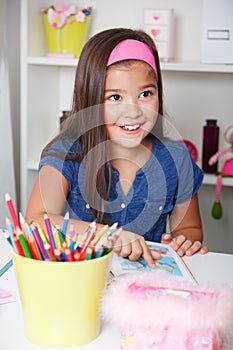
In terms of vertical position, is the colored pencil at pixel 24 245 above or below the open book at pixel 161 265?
above

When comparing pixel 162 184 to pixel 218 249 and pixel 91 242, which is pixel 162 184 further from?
pixel 218 249

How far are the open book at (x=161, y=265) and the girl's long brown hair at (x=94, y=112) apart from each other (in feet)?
1.02

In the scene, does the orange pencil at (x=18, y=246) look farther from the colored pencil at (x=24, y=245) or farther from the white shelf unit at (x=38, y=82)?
the white shelf unit at (x=38, y=82)

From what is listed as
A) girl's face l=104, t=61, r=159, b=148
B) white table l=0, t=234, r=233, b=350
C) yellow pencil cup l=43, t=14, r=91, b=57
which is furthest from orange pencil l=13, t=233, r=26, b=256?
yellow pencil cup l=43, t=14, r=91, b=57

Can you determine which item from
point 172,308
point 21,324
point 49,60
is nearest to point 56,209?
point 21,324

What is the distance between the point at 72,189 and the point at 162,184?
0.22 metres

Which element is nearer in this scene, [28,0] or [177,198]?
[177,198]

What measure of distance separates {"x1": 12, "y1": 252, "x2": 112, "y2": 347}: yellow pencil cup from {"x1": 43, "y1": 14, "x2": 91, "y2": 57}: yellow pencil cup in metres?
1.46

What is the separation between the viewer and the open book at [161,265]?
1.02 metres

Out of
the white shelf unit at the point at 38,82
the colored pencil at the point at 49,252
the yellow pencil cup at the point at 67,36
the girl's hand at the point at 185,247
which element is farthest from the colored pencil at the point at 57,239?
the yellow pencil cup at the point at 67,36

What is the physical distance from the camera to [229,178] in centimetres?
205

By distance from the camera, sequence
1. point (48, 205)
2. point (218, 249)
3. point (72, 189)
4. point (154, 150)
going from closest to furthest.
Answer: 1. point (48, 205)
2. point (72, 189)
3. point (154, 150)
4. point (218, 249)

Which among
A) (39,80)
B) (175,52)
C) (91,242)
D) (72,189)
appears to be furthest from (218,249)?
(91,242)

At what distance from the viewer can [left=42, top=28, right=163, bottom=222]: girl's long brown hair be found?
1330 mm
